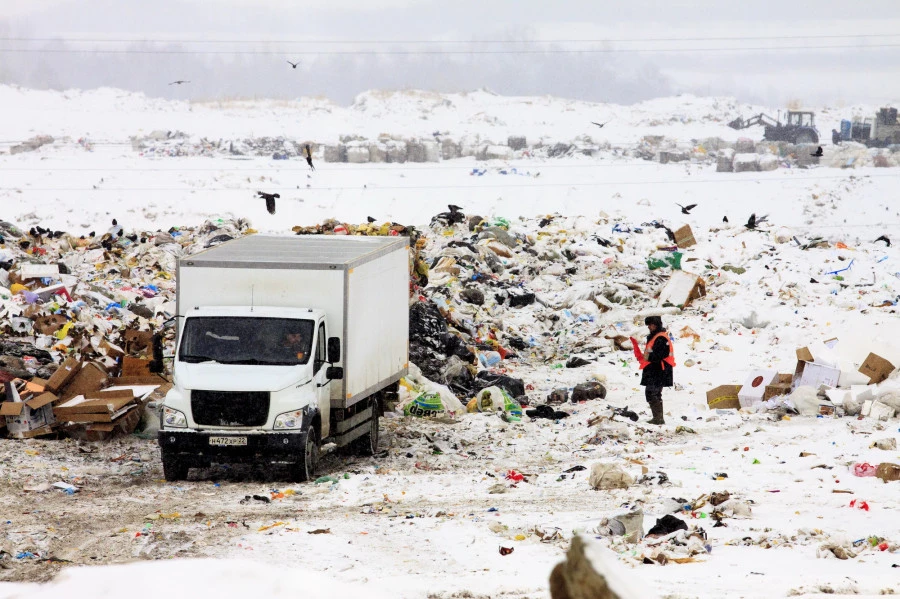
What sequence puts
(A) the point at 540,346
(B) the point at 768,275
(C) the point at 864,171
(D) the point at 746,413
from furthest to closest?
(C) the point at 864,171, (B) the point at 768,275, (A) the point at 540,346, (D) the point at 746,413

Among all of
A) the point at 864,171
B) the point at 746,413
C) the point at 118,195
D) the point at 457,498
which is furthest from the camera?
the point at 864,171

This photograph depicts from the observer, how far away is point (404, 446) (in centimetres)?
1420

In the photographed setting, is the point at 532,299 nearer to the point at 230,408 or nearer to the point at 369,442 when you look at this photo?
the point at 369,442

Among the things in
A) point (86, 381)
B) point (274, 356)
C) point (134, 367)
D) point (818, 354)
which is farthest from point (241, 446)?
point (818, 354)

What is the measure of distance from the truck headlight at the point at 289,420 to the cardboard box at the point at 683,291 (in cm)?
1399

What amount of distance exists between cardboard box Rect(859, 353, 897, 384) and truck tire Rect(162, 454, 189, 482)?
30.7 feet

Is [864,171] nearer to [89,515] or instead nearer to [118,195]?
[118,195]

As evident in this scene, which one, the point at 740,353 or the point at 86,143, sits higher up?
the point at 86,143

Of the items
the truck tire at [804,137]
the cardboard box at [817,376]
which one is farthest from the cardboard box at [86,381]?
the truck tire at [804,137]

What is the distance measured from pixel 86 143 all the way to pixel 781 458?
186 ft

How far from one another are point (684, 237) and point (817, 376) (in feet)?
50.3

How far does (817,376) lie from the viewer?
51.0 ft

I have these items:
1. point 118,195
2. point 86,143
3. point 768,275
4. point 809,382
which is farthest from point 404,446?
point 86,143

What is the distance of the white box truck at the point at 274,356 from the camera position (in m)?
11.7
